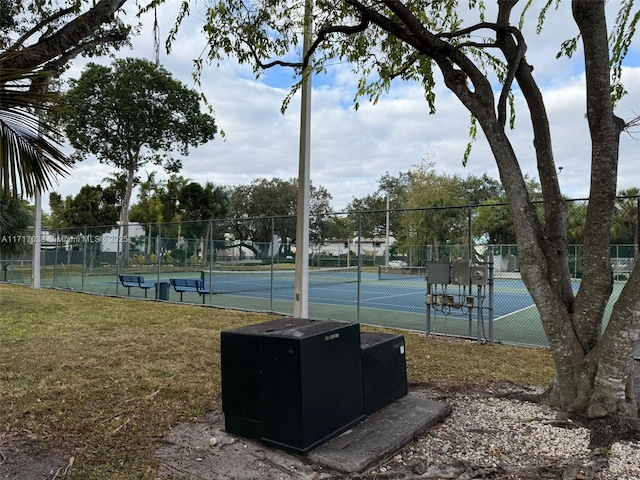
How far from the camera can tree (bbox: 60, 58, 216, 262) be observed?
32031 millimetres

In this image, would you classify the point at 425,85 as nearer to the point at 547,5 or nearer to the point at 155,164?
the point at 547,5

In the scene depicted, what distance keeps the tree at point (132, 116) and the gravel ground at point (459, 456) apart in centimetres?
2961

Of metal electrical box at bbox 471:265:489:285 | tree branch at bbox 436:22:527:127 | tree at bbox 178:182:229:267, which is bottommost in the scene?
metal electrical box at bbox 471:265:489:285

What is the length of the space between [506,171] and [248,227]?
37036 mm

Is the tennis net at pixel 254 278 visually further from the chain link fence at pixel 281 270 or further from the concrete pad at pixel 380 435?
the concrete pad at pixel 380 435

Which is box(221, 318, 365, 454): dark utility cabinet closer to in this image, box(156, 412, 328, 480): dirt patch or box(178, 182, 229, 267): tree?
box(156, 412, 328, 480): dirt patch

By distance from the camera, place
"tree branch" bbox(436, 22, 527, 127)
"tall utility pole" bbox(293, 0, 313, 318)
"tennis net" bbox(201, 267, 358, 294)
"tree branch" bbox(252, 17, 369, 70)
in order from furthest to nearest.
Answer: "tennis net" bbox(201, 267, 358, 294)
"tall utility pole" bbox(293, 0, 313, 318)
"tree branch" bbox(252, 17, 369, 70)
"tree branch" bbox(436, 22, 527, 127)

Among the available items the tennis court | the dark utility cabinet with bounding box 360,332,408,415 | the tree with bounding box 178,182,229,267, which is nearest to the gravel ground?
the dark utility cabinet with bounding box 360,332,408,415

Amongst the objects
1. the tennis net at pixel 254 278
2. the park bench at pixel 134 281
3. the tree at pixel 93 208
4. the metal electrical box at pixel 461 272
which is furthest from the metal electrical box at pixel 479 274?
the tree at pixel 93 208

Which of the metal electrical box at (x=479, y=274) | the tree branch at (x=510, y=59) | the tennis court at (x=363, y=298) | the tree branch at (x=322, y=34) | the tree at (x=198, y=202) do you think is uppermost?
the tree at (x=198, y=202)

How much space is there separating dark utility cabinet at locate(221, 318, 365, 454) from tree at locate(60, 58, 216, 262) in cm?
2949

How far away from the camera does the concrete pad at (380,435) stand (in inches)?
130

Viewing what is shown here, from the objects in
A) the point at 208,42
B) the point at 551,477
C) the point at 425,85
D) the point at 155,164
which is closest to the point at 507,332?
the point at 425,85

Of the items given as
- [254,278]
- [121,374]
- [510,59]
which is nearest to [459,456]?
[510,59]
